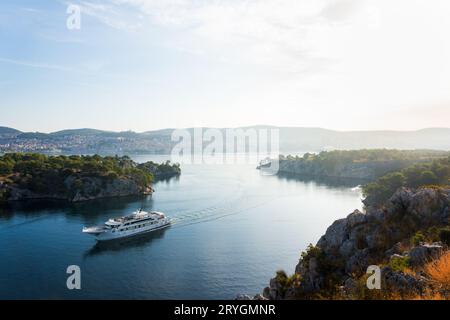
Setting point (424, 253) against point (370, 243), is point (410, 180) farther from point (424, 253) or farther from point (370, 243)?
point (424, 253)

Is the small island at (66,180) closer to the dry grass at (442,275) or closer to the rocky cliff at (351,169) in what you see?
the rocky cliff at (351,169)

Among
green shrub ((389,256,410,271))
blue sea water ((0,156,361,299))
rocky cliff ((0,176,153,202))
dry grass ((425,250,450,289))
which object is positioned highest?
dry grass ((425,250,450,289))

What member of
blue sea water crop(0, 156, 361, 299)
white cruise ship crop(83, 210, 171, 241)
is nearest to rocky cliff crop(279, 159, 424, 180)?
blue sea water crop(0, 156, 361, 299)

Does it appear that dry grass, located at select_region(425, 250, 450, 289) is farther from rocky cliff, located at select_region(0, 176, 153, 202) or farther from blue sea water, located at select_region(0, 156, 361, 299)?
rocky cliff, located at select_region(0, 176, 153, 202)
